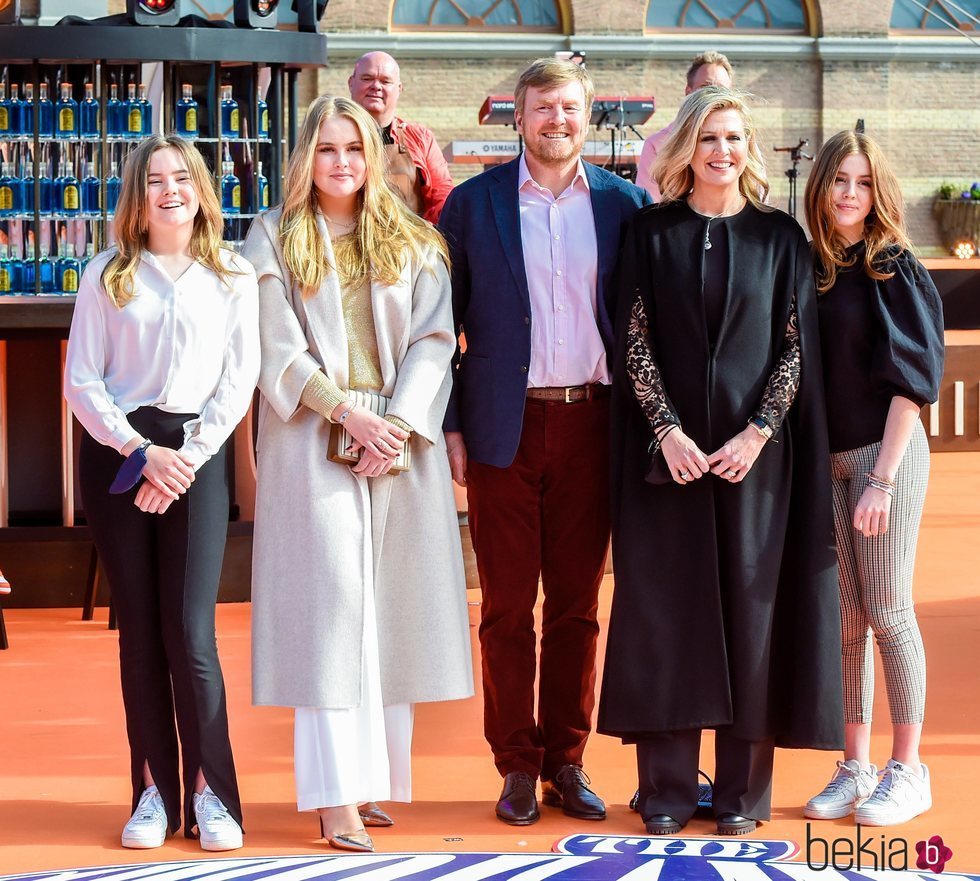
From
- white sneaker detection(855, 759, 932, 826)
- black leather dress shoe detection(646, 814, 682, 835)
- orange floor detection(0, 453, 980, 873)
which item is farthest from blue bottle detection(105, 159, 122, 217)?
white sneaker detection(855, 759, 932, 826)

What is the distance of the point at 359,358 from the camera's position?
3.46 m

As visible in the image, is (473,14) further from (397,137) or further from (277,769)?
(277,769)

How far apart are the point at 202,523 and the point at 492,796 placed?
1.08m

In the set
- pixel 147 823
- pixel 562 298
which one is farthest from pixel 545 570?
pixel 147 823

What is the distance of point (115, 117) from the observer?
6473 millimetres

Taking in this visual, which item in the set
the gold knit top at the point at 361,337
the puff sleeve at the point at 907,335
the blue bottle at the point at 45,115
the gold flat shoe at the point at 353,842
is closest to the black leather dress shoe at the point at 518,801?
the gold flat shoe at the point at 353,842

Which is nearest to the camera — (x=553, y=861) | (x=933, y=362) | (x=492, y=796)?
(x=553, y=861)

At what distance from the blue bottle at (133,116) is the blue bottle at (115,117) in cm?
1

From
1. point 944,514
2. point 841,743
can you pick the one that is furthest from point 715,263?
point 944,514

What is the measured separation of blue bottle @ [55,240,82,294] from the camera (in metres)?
6.49

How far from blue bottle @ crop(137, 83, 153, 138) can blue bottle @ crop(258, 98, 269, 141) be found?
492 millimetres

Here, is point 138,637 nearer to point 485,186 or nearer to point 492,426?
point 492,426

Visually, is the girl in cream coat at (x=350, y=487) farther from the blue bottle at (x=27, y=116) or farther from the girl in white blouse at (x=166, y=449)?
the blue bottle at (x=27, y=116)

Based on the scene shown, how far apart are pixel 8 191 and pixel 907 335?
4359 millimetres
